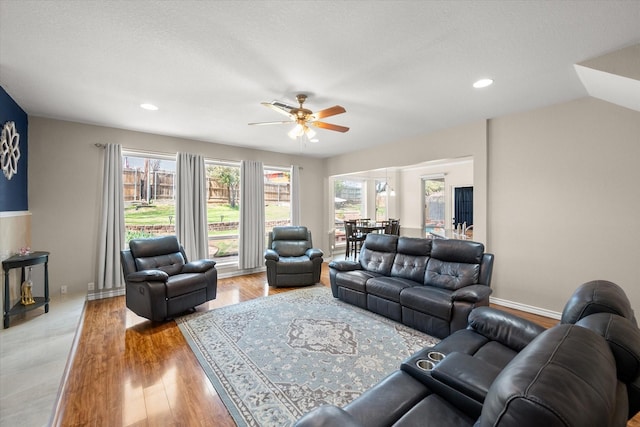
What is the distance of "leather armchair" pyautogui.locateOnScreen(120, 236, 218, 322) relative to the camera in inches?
124

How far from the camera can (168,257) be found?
388 cm

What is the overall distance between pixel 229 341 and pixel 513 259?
3.80 meters

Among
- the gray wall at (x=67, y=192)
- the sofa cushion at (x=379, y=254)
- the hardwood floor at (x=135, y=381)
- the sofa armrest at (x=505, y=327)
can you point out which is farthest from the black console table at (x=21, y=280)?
the sofa armrest at (x=505, y=327)

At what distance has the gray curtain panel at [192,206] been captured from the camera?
4.84 metres

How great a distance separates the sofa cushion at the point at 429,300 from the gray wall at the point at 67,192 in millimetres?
4606

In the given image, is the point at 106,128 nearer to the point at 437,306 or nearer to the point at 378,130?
the point at 378,130

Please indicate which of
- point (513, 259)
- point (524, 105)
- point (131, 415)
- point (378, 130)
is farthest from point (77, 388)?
point (524, 105)

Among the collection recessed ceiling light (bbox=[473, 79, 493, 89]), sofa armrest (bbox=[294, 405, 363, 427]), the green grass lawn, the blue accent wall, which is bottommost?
sofa armrest (bbox=[294, 405, 363, 427])

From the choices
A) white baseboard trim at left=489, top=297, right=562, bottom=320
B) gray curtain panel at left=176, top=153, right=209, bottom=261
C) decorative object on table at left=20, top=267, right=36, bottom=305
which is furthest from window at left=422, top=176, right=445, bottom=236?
decorative object on table at left=20, top=267, right=36, bottom=305

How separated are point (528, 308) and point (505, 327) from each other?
7.73 feet

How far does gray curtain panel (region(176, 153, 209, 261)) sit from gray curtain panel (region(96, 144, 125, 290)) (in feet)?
2.77

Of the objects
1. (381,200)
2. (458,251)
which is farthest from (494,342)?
(381,200)

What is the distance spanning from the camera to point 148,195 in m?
4.79

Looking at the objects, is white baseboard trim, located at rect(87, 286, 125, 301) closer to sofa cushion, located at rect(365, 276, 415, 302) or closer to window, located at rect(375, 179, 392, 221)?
sofa cushion, located at rect(365, 276, 415, 302)
